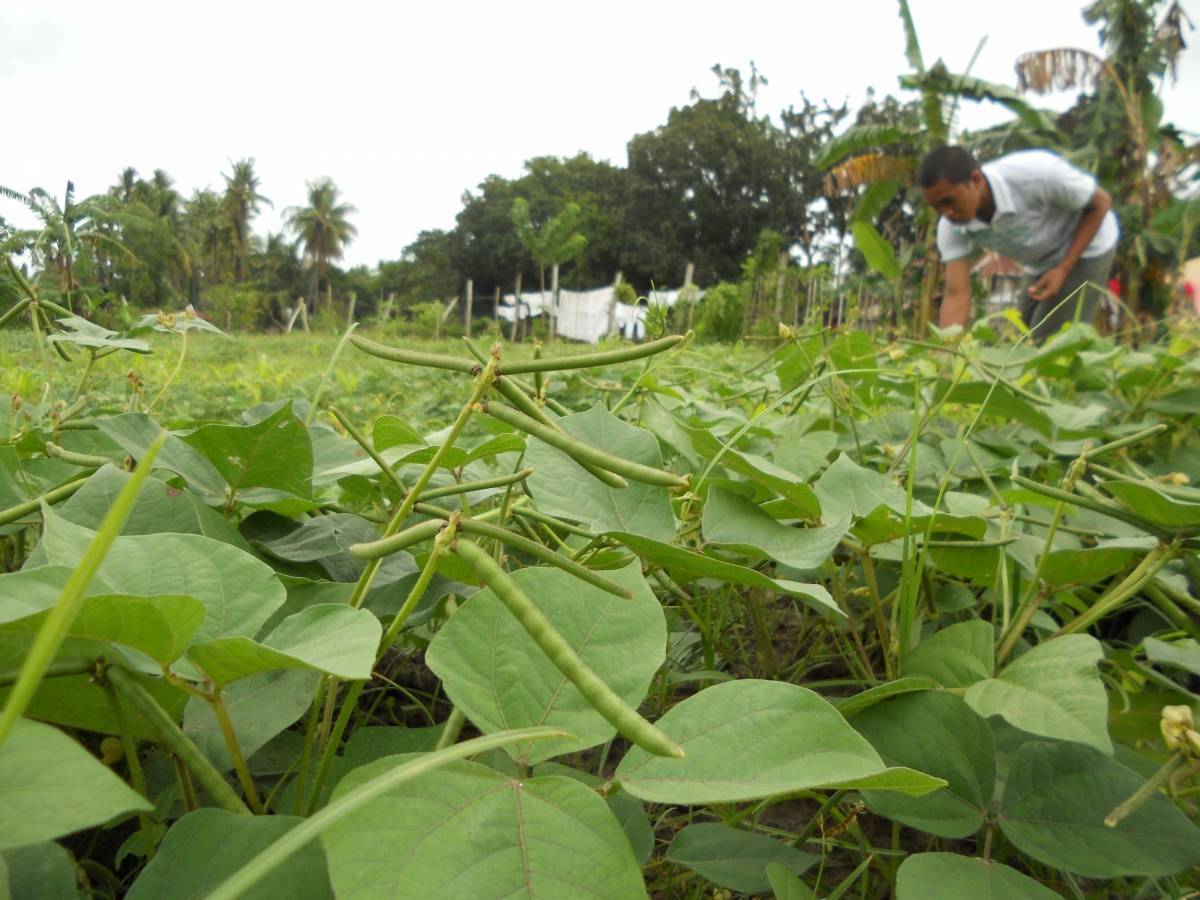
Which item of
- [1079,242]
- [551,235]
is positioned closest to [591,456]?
[1079,242]

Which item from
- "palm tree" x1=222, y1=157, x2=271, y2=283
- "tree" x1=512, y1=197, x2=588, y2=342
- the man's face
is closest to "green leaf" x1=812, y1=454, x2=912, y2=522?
the man's face

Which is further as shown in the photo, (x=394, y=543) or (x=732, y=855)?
(x=732, y=855)

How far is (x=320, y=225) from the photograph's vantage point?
3244 cm

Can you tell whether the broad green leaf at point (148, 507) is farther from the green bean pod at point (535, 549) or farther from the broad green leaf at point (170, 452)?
the green bean pod at point (535, 549)

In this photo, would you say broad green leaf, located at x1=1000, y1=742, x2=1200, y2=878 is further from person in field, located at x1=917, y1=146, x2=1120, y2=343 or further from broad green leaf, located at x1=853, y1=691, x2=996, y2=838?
person in field, located at x1=917, y1=146, x2=1120, y2=343

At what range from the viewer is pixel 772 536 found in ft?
1.30

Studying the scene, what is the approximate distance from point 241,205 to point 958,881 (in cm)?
3480

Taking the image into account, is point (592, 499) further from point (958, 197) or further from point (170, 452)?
point (958, 197)

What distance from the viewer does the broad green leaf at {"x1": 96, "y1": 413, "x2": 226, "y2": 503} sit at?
0.39 m

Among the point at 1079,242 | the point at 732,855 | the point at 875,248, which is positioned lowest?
the point at 732,855

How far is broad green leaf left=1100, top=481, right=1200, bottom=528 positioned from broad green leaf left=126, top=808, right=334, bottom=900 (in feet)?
1.16

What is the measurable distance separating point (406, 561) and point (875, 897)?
276mm

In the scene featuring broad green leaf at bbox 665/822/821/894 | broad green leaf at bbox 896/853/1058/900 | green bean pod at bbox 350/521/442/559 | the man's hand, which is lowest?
broad green leaf at bbox 665/822/821/894

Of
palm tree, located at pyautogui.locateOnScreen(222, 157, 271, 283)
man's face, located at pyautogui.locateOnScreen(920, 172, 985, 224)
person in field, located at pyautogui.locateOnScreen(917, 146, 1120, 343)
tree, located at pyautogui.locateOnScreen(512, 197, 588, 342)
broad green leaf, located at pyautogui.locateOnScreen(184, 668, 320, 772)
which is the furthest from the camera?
palm tree, located at pyautogui.locateOnScreen(222, 157, 271, 283)
